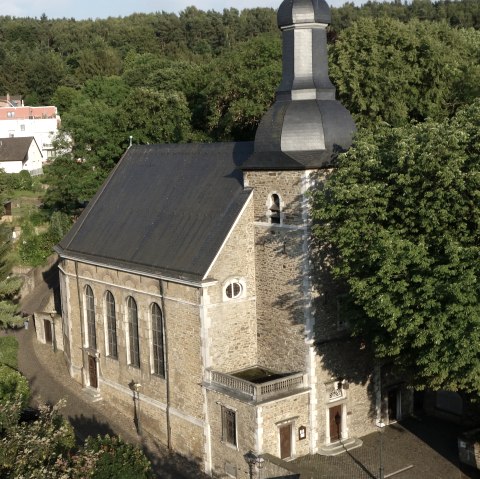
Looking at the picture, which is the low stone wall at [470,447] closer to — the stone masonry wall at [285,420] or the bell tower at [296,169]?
A: the bell tower at [296,169]

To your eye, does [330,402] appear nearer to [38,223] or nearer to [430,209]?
[430,209]

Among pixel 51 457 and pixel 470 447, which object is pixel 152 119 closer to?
pixel 470 447

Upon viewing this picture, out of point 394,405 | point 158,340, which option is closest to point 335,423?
point 394,405

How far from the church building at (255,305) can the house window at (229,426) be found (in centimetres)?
5

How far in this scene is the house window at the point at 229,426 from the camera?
84.0 feet

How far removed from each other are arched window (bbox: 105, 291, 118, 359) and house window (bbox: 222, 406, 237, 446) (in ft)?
27.7

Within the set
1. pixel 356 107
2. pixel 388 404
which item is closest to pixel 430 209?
pixel 388 404

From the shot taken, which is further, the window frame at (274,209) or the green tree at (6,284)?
the green tree at (6,284)

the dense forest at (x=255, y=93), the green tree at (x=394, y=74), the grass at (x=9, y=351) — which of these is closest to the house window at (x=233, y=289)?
the dense forest at (x=255, y=93)

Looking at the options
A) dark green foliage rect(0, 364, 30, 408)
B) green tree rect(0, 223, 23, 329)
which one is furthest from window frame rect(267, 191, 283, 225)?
green tree rect(0, 223, 23, 329)

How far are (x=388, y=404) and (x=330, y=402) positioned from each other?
142 inches

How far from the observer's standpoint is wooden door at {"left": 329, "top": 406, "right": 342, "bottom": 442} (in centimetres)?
2712

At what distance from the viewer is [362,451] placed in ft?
88.5

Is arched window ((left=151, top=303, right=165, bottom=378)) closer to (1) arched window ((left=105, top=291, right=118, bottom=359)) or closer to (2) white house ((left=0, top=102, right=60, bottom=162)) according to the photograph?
(1) arched window ((left=105, top=291, right=118, bottom=359))
